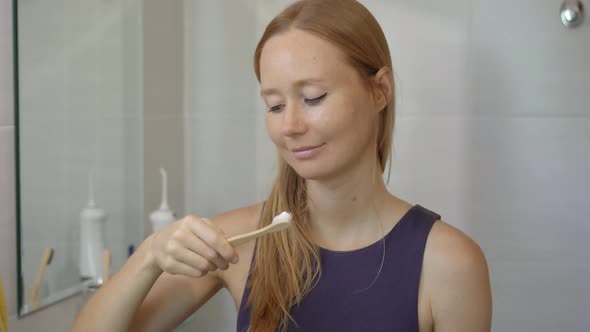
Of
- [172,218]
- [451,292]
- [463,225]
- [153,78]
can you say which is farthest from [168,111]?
[451,292]

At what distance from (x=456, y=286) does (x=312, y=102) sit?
0.33m

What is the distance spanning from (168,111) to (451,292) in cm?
→ 90

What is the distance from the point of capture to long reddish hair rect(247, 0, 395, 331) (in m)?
0.86

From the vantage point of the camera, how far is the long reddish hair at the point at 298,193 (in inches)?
33.9

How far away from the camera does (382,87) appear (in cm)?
92

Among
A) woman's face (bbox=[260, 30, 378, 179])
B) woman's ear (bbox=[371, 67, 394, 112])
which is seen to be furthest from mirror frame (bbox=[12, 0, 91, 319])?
woman's ear (bbox=[371, 67, 394, 112])

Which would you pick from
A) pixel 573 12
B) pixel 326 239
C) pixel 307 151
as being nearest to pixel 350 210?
pixel 326 239

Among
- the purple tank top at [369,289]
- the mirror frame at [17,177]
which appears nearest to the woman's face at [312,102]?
the purple tank top at [369,289]

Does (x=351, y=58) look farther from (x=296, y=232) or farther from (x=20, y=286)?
(x=20, y=286)

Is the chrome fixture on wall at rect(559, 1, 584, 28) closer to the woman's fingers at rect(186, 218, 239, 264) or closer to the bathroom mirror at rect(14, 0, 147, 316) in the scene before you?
the bathroom mirror at rect(14, 0, 147, 316)

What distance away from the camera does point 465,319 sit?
3.01ft

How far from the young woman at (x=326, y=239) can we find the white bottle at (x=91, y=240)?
1.06 ft

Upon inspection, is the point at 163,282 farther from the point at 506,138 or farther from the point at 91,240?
the point at 506,138

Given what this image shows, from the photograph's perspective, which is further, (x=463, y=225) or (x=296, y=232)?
(x=463, y=225)
